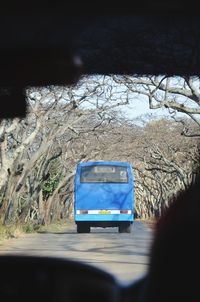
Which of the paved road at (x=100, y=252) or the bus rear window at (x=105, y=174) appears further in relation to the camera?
the bus rear window at (x=105, y=174)

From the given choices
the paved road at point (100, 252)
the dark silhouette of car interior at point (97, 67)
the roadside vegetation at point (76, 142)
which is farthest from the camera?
the roadside vegetation at point (76, 142)

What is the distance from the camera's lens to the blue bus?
23891 mm

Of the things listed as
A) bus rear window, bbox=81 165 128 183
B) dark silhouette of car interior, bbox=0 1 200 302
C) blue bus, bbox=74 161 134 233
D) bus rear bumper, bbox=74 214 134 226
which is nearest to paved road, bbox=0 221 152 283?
dark silhouette of car interior, bbox=0 1 200 302

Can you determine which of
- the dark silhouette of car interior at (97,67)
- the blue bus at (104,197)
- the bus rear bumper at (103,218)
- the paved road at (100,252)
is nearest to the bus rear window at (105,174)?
the blue bus at (104,197)

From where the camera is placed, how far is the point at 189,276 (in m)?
2.22

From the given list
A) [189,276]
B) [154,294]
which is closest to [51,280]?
[154,294]

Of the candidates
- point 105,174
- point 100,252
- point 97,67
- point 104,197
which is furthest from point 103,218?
point 97,67

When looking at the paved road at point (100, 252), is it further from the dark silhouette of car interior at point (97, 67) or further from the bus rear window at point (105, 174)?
the bus rear window at point (105, 174)

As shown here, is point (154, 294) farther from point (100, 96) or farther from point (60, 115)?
point (60, 115)

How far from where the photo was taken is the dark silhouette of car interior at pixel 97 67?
2297 mm

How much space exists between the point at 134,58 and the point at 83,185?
2053 centimetres

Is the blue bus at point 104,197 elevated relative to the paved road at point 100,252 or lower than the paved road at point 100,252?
elevated

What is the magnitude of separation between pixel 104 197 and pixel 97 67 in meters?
20.6

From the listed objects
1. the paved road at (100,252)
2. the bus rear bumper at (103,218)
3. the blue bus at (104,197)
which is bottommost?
the paved road at (100,252)
